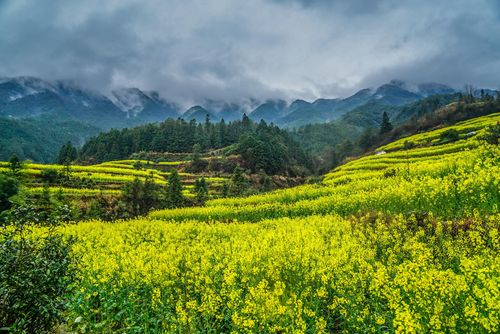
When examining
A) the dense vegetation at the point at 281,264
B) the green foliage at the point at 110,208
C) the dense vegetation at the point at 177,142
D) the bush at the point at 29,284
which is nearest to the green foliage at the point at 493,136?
the dense vegetation at the point at 281,264

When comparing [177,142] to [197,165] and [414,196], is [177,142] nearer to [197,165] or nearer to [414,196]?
[197,165]

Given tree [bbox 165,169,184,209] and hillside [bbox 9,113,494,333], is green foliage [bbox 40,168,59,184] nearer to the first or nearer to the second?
tree [bbox 165,169,184,209]

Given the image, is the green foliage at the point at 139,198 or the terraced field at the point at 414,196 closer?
the terraced field at the point at 414,196

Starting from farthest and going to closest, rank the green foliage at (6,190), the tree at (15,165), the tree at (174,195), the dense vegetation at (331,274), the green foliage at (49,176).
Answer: the green foliage at (49,176)
the tree at (174,195)
the tree at (15,165)
the green foliage at (6,190)
the dense vegetation at (331,274)

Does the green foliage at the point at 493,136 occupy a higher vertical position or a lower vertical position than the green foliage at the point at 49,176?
lower

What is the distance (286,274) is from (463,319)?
4919 millimetres

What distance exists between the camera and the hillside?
5855mm

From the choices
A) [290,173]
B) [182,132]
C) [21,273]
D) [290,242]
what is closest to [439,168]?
[290,242]

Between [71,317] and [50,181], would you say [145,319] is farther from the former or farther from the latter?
[50,181]

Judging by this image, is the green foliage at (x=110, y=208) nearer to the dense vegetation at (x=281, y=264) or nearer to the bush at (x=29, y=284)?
the dense vegetation at (x=281, y=264)

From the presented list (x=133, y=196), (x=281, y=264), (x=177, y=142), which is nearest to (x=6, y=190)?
(x=133, y=196)

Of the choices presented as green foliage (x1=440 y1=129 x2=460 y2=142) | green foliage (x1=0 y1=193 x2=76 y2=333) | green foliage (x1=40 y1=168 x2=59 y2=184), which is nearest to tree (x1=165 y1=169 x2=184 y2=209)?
green foliage (x1=40 y1=168 x2=59 y2=184)

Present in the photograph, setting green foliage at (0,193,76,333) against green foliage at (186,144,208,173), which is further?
green foliage at (186,144,208,173)

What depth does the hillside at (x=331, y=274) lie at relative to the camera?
586 centimetres
